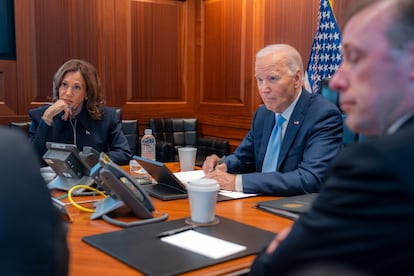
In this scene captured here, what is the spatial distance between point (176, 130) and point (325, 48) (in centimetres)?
175

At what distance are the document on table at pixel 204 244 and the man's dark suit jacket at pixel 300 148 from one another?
2.05 ft

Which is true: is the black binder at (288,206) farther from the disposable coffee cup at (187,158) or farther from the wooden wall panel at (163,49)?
the wooden wall panel at (163,49)

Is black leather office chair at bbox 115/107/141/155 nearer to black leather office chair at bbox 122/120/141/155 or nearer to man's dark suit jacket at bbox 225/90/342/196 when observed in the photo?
black leather office chair at bbox 122/120/141/155

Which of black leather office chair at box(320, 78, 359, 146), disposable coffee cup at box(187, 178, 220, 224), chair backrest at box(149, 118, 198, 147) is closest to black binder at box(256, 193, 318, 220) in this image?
disposable coffee cup at box(187, 178, 220, 224)

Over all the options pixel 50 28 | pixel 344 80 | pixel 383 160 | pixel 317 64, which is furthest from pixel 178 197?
pixel 50 28

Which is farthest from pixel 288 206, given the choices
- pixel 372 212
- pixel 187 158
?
pixel 372 212

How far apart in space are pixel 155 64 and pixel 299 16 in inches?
63.7

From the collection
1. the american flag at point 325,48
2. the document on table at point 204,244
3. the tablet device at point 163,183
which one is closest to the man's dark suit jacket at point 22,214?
Answer: the document on table at point 204,244

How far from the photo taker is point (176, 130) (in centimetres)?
472

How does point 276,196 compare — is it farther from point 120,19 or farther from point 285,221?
point 120,19

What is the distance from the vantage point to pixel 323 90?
2.50m

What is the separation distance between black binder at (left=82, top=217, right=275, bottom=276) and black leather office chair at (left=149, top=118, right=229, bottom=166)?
3.11 m

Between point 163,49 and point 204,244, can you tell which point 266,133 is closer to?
point 204,244

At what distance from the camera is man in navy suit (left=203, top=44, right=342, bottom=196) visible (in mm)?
1900
